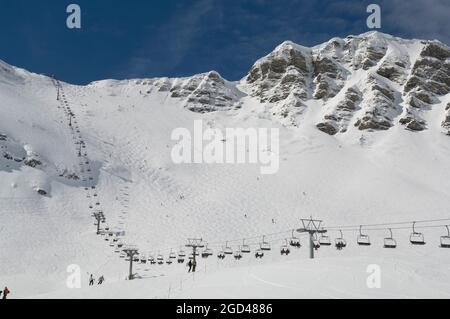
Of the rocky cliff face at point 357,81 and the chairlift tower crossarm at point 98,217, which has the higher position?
the rocky cliff face at point 357,81

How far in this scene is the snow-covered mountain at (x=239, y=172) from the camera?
29.0 m

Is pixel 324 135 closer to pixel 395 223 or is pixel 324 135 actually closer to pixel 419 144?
pixel 419 144

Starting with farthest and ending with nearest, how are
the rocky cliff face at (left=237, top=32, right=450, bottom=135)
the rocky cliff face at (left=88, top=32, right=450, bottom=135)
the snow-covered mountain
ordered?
the rocky cliff face at (left=88, top=32, right=450, bottom=135) → the rocky cliff face at (left=237, top=32, right=450, bottom=135) → the snow-covered mountain

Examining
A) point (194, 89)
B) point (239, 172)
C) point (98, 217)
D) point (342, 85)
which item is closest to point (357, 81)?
point (342, 85)

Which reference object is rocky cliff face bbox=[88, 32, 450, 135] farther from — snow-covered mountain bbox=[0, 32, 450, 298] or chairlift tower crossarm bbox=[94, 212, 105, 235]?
chairlift tower crossarm bbox=[94, 212, 105, 235]

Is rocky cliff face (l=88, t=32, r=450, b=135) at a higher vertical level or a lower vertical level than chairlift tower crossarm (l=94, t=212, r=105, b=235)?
higher

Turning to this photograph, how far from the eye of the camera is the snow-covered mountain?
95.0 ft

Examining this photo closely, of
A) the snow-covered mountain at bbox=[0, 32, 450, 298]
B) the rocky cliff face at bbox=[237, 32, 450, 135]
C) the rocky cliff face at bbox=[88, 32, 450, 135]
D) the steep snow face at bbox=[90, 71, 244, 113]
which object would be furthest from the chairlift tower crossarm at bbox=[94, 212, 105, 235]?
the steep snow face at bbox=[90, 71, 244, 113]

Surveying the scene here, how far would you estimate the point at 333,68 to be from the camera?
104m

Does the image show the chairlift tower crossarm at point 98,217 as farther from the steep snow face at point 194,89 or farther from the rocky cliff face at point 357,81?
the steep snow face at point 194,89

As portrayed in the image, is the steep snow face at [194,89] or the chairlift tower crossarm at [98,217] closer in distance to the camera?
the chairlift tower crossarm at [98,217]

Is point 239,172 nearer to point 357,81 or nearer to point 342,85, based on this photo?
point 342,85

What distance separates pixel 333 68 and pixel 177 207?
58468 mm

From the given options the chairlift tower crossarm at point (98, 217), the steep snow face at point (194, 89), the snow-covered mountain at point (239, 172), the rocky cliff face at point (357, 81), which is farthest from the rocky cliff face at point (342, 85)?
the chairlift tower crossarm at point (98, 217)
